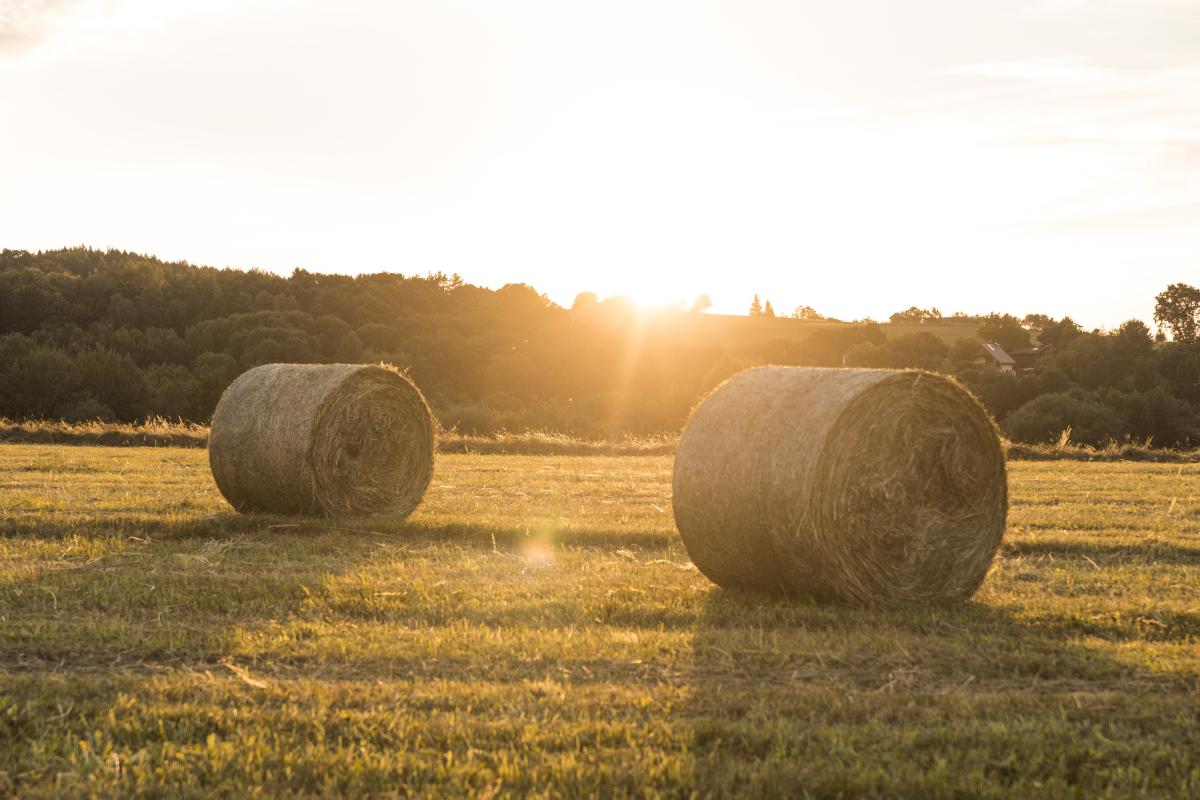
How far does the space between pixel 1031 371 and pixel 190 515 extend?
4769 cm

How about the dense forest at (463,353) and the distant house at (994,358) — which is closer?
the dense forest at (463,353)

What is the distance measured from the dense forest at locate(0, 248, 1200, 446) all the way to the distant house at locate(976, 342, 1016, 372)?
42 cm

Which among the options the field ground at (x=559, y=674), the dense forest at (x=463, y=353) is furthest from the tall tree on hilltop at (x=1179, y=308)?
the field ground at (x=559, y=674)

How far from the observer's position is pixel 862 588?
350 inches

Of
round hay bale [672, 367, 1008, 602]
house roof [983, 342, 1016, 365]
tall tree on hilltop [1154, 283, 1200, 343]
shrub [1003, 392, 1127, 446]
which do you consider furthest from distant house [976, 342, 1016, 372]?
round hay bale [672, 367, 1008, 602]

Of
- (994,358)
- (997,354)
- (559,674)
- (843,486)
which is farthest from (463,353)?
(559,674)

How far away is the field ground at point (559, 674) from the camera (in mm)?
5059

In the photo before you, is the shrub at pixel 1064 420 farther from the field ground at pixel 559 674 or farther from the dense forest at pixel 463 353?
the field ground at pixel 559 674

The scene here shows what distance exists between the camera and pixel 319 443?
13.7m

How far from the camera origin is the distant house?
2320 inches

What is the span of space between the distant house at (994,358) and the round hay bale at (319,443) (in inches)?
1912

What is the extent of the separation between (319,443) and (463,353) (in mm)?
37972

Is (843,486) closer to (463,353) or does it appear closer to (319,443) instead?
(319,443)

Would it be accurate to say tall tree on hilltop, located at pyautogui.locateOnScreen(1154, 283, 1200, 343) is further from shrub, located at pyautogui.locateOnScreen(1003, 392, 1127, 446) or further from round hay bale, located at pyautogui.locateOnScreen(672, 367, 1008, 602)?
round hay bale, located at pyautogui.locateOnScreen(672, 367, 1008, 602)
